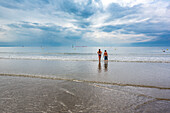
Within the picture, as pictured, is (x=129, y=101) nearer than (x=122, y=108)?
No

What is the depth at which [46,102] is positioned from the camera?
16.3 ft

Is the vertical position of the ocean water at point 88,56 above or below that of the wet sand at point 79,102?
above

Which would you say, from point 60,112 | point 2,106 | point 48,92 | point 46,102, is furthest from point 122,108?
point 2,106

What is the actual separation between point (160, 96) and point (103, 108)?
3364 millimetres

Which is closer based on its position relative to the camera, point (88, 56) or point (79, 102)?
point (79, 102)

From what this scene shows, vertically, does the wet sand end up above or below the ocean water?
below

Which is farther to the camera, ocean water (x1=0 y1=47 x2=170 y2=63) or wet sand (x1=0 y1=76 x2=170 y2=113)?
ocean water (x1=0 y1=47 x2=170 y2=63)

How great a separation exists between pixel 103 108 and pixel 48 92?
3.37 meters

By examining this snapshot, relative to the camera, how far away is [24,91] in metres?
6.34

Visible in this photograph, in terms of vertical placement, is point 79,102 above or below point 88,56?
below

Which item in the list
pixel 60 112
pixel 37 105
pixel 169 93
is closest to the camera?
pixel 60 112

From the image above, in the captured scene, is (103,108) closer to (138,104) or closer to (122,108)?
(122,108)

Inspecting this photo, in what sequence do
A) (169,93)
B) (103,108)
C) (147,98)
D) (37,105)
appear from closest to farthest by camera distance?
(103,108), (37,105), (147,98), (169,93)

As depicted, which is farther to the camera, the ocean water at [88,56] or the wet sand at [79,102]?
the ocean water at [88,56]
